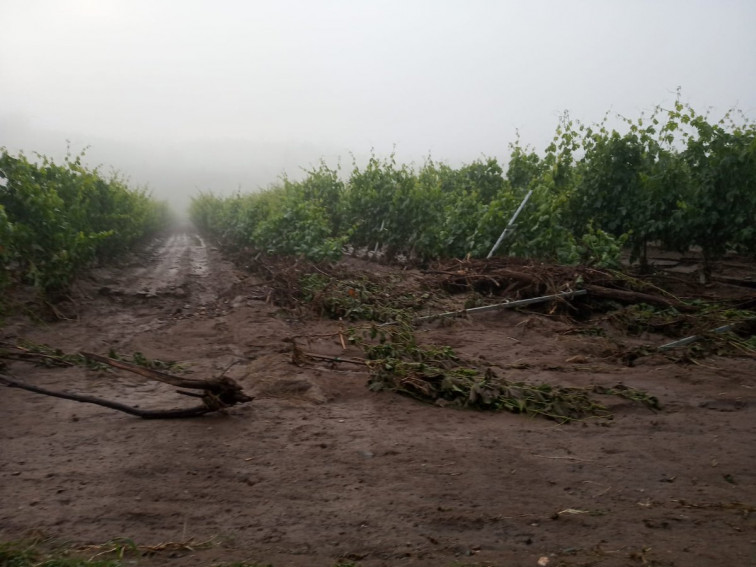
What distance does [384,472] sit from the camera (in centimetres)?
348

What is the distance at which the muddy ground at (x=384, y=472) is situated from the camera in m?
2.65

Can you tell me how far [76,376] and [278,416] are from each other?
7.51 feet

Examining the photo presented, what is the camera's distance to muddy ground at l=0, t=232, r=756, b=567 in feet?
8.68

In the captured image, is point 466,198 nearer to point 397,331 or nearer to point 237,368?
point 397,331

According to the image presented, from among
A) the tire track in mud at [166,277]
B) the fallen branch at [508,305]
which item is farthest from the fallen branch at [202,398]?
the tire track in mud at [166,277]

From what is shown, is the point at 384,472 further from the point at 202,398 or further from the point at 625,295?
the point at 625,295

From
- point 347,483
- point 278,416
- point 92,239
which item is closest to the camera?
point 347,483

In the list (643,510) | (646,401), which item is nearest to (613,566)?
(643,510)

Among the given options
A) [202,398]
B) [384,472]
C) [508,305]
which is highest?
[508,305]

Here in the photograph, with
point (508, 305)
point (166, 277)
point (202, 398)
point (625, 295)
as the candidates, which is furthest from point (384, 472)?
point (166, 277)

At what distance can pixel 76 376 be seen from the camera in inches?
215

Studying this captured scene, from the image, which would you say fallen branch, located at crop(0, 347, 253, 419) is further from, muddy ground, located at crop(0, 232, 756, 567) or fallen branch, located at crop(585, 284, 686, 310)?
fallen branch, located at crop(585, 284, 686, 310)

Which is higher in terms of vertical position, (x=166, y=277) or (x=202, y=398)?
(x=166, y=277)

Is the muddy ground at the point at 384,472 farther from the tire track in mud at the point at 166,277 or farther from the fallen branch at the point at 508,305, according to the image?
the tire track in mud at the point at 166,277
